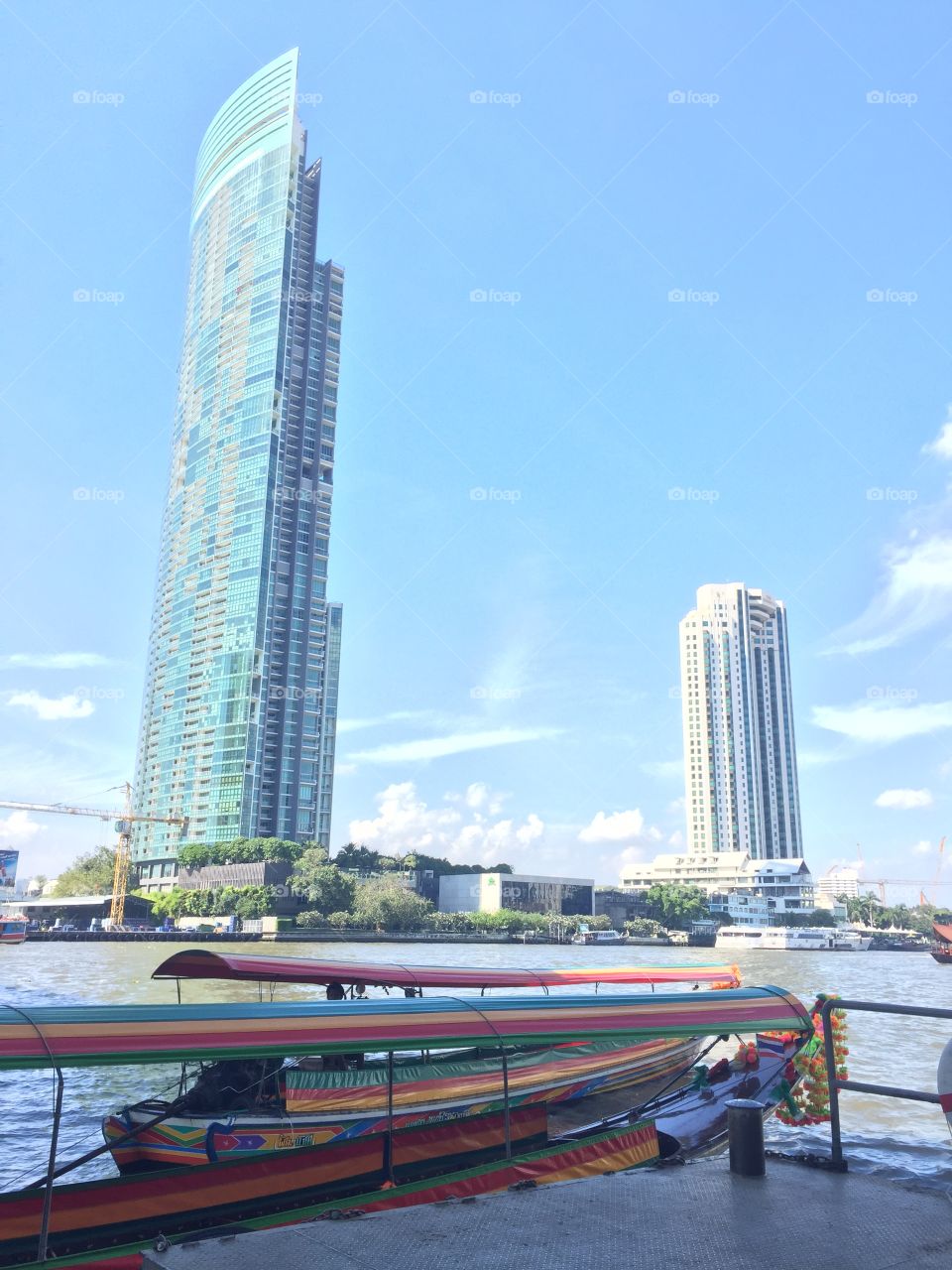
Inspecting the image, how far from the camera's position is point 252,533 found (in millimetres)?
130125

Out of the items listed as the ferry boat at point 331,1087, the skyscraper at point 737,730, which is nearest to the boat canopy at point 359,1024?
the ferry boat at point 331,1087

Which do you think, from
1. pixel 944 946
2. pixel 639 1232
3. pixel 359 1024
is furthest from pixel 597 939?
pixel 639 1232

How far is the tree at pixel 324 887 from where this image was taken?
10225 cm

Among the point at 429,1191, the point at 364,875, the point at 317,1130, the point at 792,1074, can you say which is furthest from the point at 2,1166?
the point at 364,875

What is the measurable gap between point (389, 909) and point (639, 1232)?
101 metres

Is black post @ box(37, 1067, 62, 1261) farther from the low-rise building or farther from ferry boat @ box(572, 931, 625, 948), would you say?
the low-rise building

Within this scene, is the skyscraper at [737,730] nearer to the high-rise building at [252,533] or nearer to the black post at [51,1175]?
the high-rise building at [252,533]

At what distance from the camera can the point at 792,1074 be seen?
11500mm

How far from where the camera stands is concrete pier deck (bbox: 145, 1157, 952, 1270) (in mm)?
4410

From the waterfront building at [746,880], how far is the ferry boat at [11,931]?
8899 centimetres

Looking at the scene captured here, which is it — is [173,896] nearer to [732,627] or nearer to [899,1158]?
[899,1158]

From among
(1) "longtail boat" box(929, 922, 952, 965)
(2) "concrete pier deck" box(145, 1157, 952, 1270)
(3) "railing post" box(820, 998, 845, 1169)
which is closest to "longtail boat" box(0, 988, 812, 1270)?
(2) "concrete pier deck" box(145, 1157, 952, 1270)

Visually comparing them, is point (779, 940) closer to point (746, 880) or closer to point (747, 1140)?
point (746, 880)

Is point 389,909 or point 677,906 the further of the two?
point 677,906
